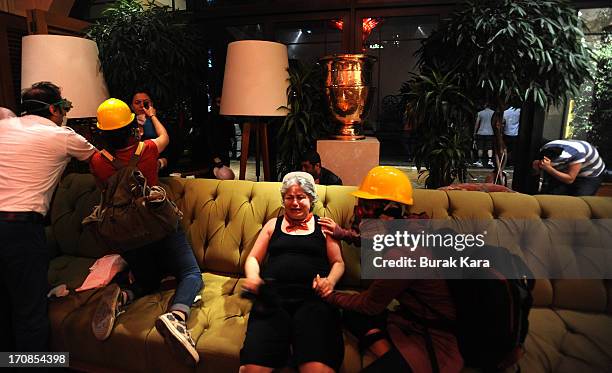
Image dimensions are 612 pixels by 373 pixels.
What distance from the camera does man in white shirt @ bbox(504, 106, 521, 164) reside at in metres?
2.86

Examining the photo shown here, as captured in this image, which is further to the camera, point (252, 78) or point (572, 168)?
point (252, 78)

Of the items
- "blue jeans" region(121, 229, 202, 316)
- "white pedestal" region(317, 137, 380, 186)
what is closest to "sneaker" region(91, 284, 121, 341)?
"blue jeans" region(121, 229, 202, 316)

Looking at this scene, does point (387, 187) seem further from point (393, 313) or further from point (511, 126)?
point (511, 126)

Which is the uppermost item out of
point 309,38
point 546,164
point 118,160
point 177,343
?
point 309,38

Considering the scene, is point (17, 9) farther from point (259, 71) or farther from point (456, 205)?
point (456, 205)

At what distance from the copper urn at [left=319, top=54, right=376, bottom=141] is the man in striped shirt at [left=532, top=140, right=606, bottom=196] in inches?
46.0

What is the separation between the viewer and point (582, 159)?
6.69 ft

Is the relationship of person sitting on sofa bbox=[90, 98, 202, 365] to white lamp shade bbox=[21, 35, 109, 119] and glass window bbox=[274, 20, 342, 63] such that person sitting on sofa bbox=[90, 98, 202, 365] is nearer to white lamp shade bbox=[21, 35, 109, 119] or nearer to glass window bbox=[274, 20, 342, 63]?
white lamp shade bbox=[21, 35, 109, 119]

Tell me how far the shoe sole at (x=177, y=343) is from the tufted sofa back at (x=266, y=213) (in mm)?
530

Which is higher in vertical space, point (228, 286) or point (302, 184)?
point (302, 184)

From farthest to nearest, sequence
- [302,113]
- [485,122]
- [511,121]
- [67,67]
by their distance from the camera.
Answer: [485,122], [511,121], [302,113], [67,67]

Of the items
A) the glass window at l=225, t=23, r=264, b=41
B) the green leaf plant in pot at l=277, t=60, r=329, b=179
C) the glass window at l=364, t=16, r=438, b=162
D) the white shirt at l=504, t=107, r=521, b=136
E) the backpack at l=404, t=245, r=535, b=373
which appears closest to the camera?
the backpack at l=404, t=245, r=535, b=373

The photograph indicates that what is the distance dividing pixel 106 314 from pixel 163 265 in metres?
0.32

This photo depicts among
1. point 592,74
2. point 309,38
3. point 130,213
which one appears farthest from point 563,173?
point 130,213
